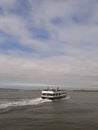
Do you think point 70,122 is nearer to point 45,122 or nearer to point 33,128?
point 45,122

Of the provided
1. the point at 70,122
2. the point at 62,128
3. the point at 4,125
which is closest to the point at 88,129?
the point at 62,128

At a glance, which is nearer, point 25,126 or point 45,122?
point 25,126

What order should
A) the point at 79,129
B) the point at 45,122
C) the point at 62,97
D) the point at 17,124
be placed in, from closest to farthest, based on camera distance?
the point at 79,129 < the point at 17,124 < the point at 45,122 < the point at 62,97

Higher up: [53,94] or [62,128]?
[53,94]

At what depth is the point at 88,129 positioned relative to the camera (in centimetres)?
3419

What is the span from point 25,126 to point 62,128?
5630 mm

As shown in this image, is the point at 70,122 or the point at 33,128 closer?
the point at 33,128

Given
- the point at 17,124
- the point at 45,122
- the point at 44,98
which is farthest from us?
the point at 44,98

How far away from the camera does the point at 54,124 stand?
126 feet

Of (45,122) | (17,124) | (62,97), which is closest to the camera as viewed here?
(17,124)

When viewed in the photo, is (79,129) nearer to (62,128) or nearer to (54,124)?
(62,128)

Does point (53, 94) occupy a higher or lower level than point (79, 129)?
higher

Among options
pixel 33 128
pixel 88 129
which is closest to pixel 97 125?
pixel 88 129

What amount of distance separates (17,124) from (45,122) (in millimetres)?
5183
